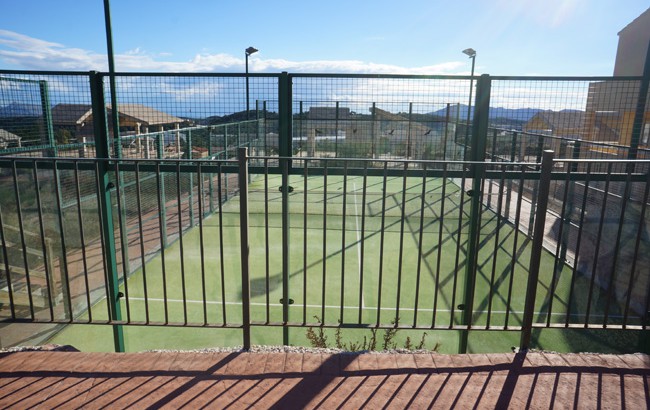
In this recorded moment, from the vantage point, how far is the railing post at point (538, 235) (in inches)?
94.3

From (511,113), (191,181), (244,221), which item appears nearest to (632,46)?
(511,113)

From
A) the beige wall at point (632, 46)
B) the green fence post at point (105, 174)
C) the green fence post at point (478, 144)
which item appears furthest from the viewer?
the beige wall at point (632, 46)

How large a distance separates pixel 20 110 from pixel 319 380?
4.51 meters

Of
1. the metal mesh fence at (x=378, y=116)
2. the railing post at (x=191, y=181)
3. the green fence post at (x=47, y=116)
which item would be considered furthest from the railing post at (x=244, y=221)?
the railing post at (x=191, y=181)

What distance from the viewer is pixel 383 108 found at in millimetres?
4328

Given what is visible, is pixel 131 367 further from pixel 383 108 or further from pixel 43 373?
pixel 383 108

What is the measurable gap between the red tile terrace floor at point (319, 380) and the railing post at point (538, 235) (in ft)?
0.67

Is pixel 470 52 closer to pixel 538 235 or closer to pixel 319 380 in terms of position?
pixel 538 235

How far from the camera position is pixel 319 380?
7.54 feet

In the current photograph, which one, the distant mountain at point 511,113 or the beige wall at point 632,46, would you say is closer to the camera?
the distant mountain at point 511,113

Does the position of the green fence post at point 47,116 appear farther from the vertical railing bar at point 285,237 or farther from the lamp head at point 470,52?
the lamp head at point 470,52

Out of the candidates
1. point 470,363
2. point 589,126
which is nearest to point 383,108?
point 589,126

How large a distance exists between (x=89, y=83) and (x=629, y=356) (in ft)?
15.5

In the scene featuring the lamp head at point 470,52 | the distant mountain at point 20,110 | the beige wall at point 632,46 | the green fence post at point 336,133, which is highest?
the beige wall at point 632,46
